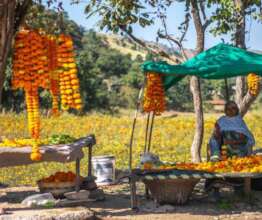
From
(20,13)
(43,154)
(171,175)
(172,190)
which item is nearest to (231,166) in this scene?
(172,190)

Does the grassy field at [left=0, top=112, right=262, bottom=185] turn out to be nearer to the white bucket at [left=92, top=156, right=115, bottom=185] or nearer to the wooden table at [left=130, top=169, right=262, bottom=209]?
the white bucket at [left=92, top=156, right=115, bottom=185]

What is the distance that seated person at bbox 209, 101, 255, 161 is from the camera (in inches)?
381

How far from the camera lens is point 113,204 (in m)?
8.70

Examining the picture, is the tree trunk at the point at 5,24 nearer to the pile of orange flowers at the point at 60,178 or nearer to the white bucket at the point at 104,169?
the pile of orange flowers at the point at 60,178

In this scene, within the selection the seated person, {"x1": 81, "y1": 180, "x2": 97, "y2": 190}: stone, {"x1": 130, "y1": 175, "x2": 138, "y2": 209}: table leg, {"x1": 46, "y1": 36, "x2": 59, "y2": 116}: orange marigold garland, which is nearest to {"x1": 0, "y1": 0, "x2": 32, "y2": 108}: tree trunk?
{"x1": 46, "y1": 36, "x2": 59, "y2": 116}: orange marigold garland

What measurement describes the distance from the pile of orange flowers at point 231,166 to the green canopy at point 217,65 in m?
1.31

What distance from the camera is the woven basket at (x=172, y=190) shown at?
8.16 metres

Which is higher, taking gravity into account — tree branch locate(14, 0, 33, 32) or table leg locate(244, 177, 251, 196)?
tree branch locate(14, 0, 33, 32)

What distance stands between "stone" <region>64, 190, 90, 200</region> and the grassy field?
14.8 ft

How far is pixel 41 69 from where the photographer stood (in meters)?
7.01

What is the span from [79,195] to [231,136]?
287 centimetres

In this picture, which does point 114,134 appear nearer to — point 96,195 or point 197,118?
point 197,118

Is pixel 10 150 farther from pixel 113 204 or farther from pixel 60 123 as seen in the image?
pixel 60 123

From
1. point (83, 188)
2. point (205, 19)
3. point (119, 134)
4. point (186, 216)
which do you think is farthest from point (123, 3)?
point (119, 134)
